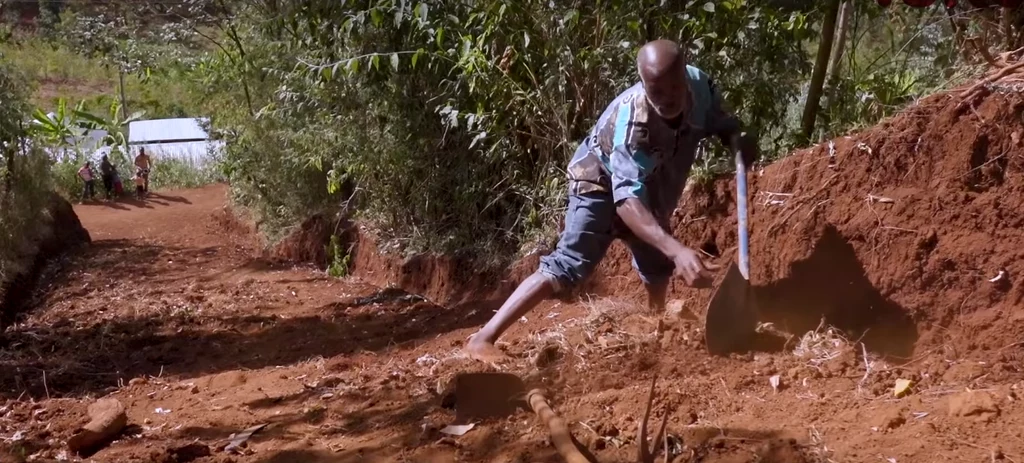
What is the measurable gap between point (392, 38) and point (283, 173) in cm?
460

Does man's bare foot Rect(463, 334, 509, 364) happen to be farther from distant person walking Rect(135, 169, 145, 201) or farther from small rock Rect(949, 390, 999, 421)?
distant person walking Rect(135, 169, 145, 201)

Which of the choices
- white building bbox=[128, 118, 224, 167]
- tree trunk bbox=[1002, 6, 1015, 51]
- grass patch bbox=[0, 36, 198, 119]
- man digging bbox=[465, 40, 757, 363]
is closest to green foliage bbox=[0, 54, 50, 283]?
man digging bbox=[465, 40, 757, 363]

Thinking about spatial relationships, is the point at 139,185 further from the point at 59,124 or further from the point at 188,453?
the point at 188,453

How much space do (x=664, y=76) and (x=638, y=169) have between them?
42 cm

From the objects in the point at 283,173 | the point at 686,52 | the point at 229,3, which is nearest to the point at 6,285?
the point at 283,173

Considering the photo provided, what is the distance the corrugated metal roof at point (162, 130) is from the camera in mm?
26672

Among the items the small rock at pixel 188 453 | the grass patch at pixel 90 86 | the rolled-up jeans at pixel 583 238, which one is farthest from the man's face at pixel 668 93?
the grass patch at pixel 90 86

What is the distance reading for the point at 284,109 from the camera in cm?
938

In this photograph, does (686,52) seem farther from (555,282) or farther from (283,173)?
(283,173)

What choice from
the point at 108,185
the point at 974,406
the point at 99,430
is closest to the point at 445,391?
the point at 99,430

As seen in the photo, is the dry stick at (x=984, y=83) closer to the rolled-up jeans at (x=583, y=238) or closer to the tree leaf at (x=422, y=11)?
the rolled-up jeans at (x=583, y=238)

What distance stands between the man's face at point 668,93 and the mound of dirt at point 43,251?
274 inches

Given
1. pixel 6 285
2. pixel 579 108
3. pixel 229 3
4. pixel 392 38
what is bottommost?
pixel 6 285

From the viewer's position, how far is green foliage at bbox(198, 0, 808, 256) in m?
5.99
